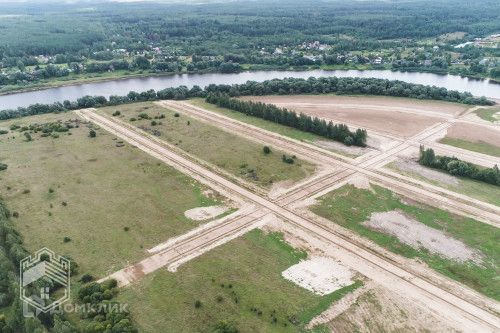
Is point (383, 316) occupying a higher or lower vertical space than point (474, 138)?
lower

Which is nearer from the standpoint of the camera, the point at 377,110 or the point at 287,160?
the point at 287,160

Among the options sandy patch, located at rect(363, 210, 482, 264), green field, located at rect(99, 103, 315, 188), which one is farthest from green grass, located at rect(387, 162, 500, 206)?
green field, located at rect(99, 103, 315, 188)

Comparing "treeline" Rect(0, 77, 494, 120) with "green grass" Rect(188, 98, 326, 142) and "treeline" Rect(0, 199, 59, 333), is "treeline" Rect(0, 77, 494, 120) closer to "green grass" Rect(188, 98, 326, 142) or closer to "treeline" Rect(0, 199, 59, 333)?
"green grass" Rect(188, 98, 326, 142)

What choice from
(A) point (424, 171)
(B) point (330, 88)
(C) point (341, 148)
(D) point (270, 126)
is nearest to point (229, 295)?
(A) point (424, 171)

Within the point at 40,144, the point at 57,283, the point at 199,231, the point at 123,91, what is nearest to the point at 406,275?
the point at 199,231

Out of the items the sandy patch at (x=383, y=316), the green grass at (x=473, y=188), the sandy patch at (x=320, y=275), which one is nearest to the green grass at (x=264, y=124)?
the green grass at (x=473, y=188)

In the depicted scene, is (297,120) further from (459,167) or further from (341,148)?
(459,167)

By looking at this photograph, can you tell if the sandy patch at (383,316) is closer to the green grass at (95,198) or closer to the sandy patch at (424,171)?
the green grass at (95,198)
